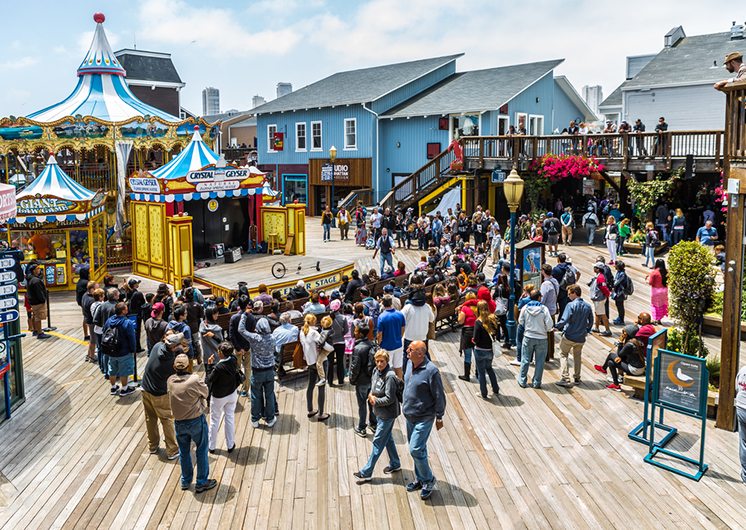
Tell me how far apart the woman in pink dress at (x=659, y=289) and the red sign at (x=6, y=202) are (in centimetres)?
1175

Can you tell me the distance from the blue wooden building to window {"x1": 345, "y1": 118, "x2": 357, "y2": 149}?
0.18 feet

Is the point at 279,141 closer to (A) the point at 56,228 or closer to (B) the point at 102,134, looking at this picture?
(B) the point at 102,134

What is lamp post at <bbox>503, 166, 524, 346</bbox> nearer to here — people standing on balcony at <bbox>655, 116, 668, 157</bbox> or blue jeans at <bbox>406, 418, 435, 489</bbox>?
blue jeans at <bbox>406, 418, 435, 489</bbox>

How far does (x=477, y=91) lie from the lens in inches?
1336

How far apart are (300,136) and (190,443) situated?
3297 centimetres

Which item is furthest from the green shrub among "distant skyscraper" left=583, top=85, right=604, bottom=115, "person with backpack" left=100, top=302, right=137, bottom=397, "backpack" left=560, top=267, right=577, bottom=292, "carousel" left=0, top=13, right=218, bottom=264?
"distant skyscraper" left=583, top=85, right=604, bottom=115

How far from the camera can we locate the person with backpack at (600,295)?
546 inches

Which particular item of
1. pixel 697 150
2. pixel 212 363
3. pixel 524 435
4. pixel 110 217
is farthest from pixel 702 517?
pixel 110 217

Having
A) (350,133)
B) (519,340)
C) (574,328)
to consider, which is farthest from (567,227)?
(350,133)

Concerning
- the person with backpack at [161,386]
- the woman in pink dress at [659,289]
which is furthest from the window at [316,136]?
the person with backpack at [161,386]

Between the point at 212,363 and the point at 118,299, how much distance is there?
3665 millimetres

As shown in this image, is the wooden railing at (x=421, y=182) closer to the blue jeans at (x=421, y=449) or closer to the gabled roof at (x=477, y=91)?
the gabled roof at (x=477, y=91)

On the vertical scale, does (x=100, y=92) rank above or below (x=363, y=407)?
above

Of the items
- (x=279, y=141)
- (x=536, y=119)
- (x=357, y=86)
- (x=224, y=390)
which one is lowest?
(x=224, y=390)
